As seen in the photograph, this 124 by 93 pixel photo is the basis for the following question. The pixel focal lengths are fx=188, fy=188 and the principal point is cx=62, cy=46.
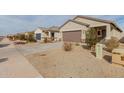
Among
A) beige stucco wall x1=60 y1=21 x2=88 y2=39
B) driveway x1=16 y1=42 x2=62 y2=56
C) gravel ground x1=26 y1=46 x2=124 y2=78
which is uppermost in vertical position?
beige stucco wall x1=60 y1=21 x2=88 y2=39

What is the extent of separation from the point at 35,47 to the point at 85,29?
313 cm

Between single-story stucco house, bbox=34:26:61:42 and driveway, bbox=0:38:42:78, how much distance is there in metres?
1.53

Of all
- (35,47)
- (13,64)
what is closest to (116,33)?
(35,47)

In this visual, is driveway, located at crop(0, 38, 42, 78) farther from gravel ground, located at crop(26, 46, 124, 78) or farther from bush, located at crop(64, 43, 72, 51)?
bush, located at crop(64, 43, 72, 51)

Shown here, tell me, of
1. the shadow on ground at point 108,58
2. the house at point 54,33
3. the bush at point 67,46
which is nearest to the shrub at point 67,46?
the bush at point 67,46

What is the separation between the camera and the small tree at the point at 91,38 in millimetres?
10491

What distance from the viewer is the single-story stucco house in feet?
34.2

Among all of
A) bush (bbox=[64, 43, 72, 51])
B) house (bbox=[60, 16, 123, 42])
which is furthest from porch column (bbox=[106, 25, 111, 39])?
bush (bbox=[64, 43, 72, 51])

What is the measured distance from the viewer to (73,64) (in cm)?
898

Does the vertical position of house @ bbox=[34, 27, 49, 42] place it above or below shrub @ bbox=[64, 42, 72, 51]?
above

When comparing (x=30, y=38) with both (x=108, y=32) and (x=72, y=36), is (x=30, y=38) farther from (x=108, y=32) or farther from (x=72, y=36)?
(x=108, y=32)

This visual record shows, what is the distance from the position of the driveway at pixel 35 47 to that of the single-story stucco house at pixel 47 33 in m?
0.40
